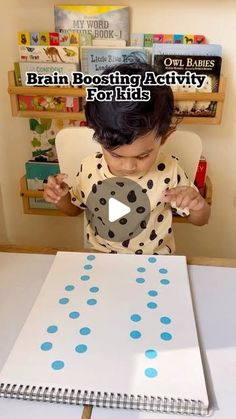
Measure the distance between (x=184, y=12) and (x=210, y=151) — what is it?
42 cm

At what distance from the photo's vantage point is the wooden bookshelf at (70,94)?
106 centimetres

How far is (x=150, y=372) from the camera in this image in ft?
1.64

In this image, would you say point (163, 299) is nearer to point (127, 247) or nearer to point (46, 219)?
point (127, 247)

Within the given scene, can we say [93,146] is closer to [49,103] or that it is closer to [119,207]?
[119,207]

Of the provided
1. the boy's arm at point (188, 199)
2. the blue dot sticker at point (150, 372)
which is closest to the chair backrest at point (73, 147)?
the boy's arm at point (188, 199)

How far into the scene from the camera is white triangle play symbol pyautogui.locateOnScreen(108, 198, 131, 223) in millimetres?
914

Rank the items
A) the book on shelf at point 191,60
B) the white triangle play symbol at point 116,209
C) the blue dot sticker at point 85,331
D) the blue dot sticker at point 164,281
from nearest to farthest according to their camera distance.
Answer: the blue dot sticker at point 85,331, the blue dot sticker at point 164,281, the white triangle play symbol at point 116,209, the book on shelf at point 191,60

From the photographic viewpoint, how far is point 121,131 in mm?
711

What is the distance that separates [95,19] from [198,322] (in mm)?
869

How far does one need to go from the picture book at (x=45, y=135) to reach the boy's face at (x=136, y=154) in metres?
0.49

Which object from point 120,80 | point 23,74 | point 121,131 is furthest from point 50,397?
point 23,74

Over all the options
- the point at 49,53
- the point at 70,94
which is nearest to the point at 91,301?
the point at 70,94

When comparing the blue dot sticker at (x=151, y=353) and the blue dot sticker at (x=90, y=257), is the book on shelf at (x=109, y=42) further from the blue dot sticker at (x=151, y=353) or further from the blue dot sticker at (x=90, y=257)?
the blue dot sticker at (x=151, y=353)

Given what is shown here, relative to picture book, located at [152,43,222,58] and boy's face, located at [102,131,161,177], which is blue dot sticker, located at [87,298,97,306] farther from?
picture book, located at [152,43,222,58]
